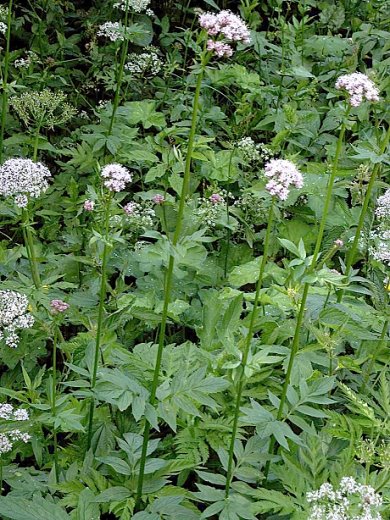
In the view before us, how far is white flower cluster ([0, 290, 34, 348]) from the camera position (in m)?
2.71

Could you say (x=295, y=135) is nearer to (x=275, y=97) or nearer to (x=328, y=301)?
(x=275, y=97)

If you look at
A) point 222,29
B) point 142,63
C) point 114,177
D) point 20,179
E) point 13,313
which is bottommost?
point 13,313

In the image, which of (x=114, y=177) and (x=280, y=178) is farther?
(x=114, y=177)

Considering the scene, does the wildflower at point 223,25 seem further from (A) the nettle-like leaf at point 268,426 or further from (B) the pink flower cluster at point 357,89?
(A) the nettle-like leaf at point 268,426

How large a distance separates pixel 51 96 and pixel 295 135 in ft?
5.36

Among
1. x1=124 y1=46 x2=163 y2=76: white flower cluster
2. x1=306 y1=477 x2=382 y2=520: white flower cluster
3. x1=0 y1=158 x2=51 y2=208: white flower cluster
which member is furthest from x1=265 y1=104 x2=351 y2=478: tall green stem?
x1=124 y1=46 x2=163 y2=76: white flower cluster

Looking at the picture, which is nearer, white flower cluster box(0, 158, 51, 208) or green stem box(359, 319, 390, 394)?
green stem box(359, 319, 390, 394)

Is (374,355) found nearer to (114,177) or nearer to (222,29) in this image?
(114,177)

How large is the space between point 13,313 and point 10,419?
458 millimetres

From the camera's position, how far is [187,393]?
220 centimetres

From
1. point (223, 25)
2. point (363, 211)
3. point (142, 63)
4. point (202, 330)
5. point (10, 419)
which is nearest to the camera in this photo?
point (223, 25)

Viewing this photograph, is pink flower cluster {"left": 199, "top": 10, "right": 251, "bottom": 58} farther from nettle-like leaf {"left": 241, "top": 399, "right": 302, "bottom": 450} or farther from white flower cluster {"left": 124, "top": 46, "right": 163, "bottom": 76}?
white flower cluster {"left": 124, "top": 46, "right": 163, "bottom": 76}

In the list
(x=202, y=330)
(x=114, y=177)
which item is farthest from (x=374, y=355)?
(x=114, y=177)

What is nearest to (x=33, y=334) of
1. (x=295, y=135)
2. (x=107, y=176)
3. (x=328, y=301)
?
(x=107, y=176)
